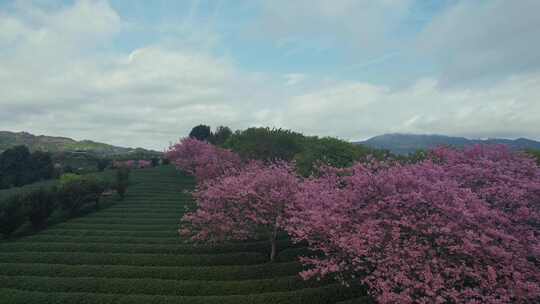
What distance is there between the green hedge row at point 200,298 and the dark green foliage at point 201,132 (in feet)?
226

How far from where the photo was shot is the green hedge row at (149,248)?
17.2m

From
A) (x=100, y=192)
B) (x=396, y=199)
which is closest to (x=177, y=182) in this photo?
(x=100, y=192)

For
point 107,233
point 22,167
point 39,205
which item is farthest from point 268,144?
point 22,167

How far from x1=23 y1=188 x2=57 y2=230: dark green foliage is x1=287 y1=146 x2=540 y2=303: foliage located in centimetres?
2207

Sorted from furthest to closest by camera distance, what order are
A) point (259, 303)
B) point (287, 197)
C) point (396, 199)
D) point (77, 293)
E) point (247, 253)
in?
point (247, 253) < point (287, 197) < point (77, 293) < point (259, 303) < point (396, 199)

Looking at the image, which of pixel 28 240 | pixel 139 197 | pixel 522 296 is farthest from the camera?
pixel 139 197

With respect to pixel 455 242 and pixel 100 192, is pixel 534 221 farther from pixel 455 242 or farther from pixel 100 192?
pixel 100 192

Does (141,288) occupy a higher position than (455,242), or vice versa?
(455,242)

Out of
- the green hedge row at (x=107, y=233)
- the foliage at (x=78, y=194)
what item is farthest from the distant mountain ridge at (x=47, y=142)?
the green hedge row at (x=107, y=233)

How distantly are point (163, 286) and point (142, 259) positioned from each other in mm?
3812

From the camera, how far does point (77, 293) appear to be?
12203mm

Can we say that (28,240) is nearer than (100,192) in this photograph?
Yes

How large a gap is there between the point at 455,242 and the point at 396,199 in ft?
5.88

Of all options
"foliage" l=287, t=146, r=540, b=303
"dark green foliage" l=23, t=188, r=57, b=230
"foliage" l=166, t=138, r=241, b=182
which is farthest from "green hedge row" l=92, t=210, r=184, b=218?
"foliage" l=287, t=146, r=540, b=303
